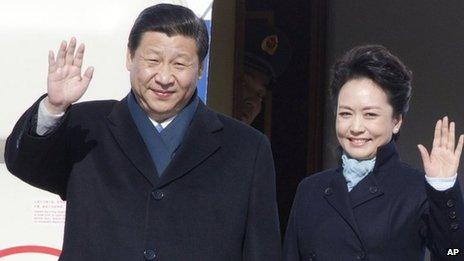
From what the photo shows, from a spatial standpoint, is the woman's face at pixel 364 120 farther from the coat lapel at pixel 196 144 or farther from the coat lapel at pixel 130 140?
the coat lapel at pixel 130 140

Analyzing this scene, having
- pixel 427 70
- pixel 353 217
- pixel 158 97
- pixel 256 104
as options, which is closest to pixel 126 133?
pixel 158 97

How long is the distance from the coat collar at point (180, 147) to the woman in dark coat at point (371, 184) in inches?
14.0

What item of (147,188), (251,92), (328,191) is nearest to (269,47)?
(251,92)

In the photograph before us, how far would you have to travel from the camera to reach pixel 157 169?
9.04ft

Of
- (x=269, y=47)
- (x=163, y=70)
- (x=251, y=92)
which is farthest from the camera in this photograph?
(x=269, y=47)

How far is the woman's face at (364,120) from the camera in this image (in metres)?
2.92

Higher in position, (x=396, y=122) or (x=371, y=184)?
(x=396, y=122)

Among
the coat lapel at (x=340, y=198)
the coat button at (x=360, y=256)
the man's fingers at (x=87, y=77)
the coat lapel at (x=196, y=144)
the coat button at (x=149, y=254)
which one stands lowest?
the coat button at (x=360, y=256)

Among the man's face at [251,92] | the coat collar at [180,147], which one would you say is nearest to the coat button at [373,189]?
the coat collar at [180,147]

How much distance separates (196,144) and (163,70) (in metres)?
0.21

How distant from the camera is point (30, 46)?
3.35 metres

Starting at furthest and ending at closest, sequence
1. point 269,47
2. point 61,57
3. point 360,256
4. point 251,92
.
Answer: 1. point 269,47
2. point 251,92
3. point 360,256
4. point 61,57

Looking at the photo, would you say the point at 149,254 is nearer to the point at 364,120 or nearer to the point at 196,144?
the point at 196,144

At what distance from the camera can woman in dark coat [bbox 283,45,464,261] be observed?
2844 millimetres
